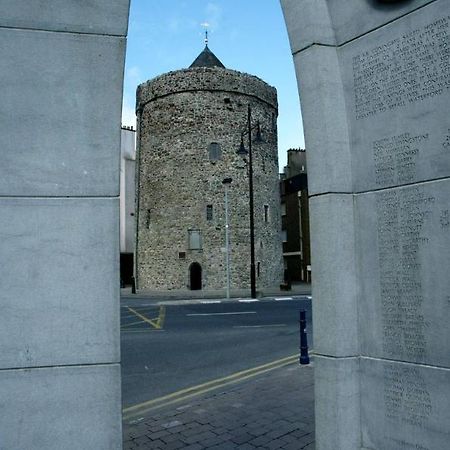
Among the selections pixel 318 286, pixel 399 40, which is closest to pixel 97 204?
pixel 318 286

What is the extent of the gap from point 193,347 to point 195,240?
24.2 m

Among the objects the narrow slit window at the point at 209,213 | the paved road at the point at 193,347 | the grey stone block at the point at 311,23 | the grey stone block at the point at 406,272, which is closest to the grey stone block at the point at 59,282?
the grey stone block at the point at 406,272

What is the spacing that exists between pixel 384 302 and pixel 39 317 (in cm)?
244

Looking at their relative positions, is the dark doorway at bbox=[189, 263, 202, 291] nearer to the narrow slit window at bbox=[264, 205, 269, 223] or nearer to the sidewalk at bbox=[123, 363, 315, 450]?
the narrow slit window at bbox=[264, 205, 269, 223]

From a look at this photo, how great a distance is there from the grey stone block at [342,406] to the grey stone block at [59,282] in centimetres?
165

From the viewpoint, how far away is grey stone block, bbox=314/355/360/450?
3.36 meters

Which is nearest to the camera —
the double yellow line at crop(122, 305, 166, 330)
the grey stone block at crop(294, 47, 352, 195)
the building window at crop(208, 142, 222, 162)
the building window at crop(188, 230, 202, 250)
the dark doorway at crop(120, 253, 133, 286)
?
the grey stone block at crop(294, 47, 352, 195)

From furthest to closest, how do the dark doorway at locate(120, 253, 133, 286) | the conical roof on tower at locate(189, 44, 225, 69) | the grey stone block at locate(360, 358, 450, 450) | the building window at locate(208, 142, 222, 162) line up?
the dark doorway at locate(120, 253, 133, 286)
the conical roof on tower at locate(189, 44, 225, 69)
the building window at locate(208, 142, 222, 162)
the grey stone block at locate(360, 358, 450, 450)

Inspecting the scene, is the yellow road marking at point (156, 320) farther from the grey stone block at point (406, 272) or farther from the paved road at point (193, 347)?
the grey stone block at point (406, 272)

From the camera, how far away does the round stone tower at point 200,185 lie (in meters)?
33.7

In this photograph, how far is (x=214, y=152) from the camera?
34062 mm

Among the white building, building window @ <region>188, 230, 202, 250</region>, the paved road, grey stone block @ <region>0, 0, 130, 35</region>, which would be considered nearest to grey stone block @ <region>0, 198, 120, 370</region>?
grey stone block @ <region>0, 0, 130, 35</region>

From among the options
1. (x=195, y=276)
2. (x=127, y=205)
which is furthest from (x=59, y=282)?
(x=127, y=205)

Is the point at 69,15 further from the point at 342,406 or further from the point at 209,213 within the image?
the point at 209,213
